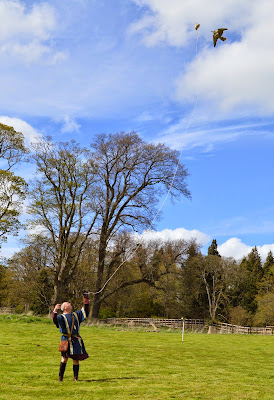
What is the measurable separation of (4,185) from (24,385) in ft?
68.6

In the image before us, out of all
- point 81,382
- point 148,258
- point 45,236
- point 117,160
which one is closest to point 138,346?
point 81,382

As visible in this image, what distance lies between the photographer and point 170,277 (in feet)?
160

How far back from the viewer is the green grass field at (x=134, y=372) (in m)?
7.35

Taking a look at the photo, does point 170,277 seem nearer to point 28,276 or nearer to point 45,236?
point 28,276

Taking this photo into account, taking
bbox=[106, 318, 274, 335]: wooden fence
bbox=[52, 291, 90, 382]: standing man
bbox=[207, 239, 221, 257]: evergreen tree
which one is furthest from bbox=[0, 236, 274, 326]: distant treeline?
bbox=[52, 291, 90, 382]: standing man

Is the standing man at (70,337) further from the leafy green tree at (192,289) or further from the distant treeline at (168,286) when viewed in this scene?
the leafy green tree at (192,289)

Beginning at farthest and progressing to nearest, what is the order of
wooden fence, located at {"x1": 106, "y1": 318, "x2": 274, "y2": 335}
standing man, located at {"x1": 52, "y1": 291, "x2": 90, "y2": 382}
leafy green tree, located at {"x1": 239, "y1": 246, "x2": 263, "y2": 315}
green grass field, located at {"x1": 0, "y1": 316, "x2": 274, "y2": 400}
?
1. leafy green tree, located at {"x1": 239, "y1": 246, "x2": 263, "y2": 315}
2. wooden fence, located at {"x1": 106, "y1": 318, "x2": 274, "y2": 335}
3. standing man, located at {"x1": 52, "y1": 291, "x2": 90, "y2": 382}
4. green grass field, located at {"x1": 0, "y1": 316, "x2": 274, "y2": 400}

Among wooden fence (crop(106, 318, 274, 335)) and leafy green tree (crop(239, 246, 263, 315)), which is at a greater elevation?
leafy green tree (crop(239, 246, 263, 315))

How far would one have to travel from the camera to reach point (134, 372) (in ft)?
32.1

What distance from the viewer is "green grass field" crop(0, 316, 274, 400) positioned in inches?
289

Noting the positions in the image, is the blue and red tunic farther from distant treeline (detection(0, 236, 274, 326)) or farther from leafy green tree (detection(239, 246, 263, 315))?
leafy green tree (detection(239, 246, 263, 315))

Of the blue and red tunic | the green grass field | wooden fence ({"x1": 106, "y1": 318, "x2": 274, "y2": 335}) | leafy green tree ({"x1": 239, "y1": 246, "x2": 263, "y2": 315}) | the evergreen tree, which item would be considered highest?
the evergreen tree

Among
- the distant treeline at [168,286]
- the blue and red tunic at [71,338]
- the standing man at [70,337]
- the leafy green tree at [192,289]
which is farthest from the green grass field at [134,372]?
the leafy green tree at [192,289]

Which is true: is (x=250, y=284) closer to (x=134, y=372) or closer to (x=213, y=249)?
(x=213, y=249)
